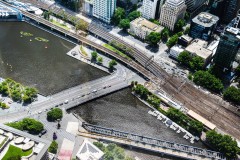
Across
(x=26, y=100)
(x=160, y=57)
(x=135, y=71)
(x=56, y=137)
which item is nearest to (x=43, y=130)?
(x=56, y=137)

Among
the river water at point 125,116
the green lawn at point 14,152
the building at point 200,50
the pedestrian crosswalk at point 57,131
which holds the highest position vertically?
the green lawn at point 14,152

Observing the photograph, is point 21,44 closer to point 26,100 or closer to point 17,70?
point 17,70

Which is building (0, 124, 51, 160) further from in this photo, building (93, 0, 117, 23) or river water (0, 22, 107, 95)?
building (93, 0, 117, 23)

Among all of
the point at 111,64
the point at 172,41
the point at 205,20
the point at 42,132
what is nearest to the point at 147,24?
the point at 172,41

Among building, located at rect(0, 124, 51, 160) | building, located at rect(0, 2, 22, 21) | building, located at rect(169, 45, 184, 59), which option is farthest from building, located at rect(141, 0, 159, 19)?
building, located at rect(0, 124, 51, 160)

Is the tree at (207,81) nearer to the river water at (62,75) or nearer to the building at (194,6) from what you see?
the river water at (62,75)

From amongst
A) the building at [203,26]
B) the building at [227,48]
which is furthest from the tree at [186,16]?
the building at [227,48]

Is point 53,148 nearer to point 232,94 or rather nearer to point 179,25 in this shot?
point 232,94
